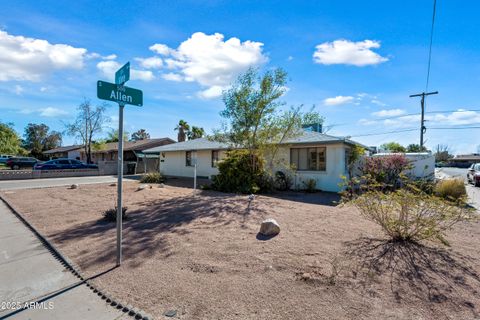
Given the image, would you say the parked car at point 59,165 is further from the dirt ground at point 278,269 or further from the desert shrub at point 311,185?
the desert shrub at point 311,185

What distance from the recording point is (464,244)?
500cm

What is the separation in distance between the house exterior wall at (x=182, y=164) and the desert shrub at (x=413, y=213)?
14.1 meters

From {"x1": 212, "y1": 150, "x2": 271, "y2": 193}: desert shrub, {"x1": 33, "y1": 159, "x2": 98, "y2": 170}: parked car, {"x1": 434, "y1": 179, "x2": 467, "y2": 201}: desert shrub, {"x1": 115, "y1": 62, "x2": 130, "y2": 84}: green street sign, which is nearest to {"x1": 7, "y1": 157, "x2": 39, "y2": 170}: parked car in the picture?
{"x1": 33, "y1": 159, "x2": 98, "y2": 170}: parked car

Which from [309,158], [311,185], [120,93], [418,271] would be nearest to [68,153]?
[309,158]

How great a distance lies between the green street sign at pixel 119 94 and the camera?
3.53m

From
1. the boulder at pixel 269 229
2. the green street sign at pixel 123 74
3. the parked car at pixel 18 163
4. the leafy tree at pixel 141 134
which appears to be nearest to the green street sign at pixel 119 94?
the green street sign at pixel 123 74

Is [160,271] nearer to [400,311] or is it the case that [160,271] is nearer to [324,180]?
[400,311]

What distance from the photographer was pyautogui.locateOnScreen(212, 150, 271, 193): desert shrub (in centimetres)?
1311

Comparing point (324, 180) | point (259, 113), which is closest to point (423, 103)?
point (324, 180)

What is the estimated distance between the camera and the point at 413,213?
16.2ft

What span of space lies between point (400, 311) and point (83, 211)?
329 inches

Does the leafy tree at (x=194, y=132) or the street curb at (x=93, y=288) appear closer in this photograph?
the street curb at (x=93, y=288)

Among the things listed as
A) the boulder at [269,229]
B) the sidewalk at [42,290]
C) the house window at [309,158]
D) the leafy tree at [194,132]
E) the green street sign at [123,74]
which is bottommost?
the sidewalk at [42,290]

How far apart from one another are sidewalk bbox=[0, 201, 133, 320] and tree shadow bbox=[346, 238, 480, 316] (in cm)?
322
